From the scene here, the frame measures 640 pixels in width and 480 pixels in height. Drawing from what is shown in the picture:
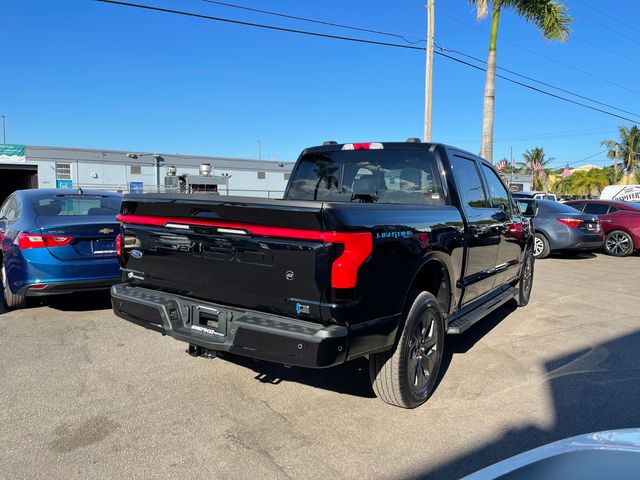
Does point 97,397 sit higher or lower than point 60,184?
lower

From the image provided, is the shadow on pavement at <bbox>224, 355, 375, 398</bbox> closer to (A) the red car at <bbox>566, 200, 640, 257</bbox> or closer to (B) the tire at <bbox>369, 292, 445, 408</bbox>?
(B) the tire at <bbox>369, 292, 445, 408</bbox>

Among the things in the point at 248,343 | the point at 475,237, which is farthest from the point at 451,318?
the point at 248,343

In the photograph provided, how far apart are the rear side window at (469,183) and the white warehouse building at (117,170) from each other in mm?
21813

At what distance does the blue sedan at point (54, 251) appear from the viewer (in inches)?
218

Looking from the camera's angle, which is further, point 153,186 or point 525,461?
point 153,186

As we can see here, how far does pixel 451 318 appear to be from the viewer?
13.8 ft

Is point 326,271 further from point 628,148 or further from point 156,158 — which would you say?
point 628,148

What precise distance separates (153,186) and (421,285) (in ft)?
101

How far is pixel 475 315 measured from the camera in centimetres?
453

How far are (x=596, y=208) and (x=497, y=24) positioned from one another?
6.61 metres

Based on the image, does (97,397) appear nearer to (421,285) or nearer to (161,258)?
(161,258)

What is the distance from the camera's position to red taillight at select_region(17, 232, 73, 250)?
5.53m

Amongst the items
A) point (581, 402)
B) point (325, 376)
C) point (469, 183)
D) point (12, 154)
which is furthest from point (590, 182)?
point (325, 376)

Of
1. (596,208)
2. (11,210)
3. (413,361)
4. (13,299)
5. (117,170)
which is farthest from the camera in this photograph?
(117,170)
